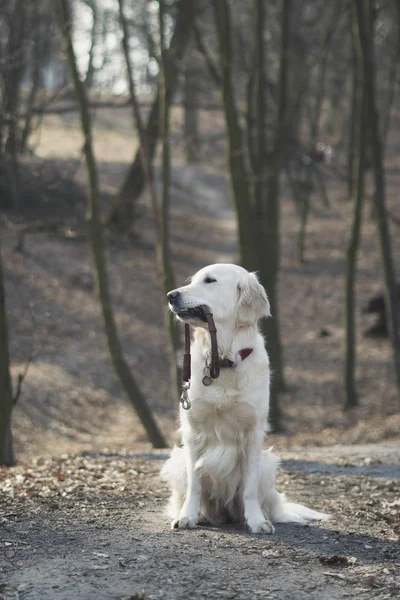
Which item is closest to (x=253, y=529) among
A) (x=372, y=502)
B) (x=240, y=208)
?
(x=372, y=502)

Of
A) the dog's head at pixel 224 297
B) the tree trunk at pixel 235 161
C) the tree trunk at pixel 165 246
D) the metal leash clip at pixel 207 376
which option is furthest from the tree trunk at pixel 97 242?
the dog's head at pixel 224 297

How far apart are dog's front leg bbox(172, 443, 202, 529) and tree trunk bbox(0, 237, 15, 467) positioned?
154 inches

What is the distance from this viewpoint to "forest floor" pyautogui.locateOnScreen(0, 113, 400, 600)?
5.55 meters

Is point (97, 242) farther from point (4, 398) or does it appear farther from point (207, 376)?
point (207, 376)

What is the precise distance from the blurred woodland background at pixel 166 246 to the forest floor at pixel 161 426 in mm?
102

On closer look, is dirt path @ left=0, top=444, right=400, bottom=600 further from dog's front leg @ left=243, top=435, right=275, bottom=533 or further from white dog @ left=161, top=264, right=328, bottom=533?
white dog @ left=161, top=264, right=328, bottom=533

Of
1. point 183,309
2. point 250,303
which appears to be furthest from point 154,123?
point 183,309

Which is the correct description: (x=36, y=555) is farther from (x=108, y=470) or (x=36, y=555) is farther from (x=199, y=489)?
(x=108, y=470)

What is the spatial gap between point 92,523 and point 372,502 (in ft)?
8.98

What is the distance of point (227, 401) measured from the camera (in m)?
6.38

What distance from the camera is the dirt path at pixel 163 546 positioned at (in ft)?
17.1

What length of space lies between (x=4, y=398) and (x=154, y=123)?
14480 millimetres

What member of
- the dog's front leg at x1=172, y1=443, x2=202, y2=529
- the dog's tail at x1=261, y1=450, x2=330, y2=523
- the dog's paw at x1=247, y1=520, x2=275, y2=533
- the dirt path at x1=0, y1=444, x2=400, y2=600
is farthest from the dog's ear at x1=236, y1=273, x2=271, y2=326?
the dirt path at x1=0, y1=444, x2=400, y2=600

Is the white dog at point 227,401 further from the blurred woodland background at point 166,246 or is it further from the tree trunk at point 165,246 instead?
the tree trunk at point 165,246
